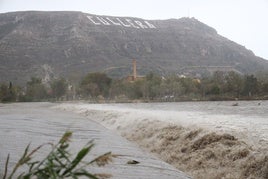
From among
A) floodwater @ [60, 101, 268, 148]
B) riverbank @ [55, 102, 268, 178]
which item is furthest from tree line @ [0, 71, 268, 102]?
riverbank @ [55, 102, 268, 178]

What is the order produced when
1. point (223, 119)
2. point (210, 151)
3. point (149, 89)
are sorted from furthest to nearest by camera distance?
1. point (149, 89)
2. point (223, 119)
3. point (210, 151)

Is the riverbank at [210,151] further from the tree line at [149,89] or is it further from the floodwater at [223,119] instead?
the tree line at [149,89]

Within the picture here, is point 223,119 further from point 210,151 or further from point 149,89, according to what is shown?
point 149,89

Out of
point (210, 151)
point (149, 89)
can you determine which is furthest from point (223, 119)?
point (149, 89)

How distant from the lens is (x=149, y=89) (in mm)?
131500

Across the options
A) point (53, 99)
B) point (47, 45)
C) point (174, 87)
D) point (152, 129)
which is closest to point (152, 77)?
point (174, 87)

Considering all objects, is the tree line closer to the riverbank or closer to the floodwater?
the floodwater

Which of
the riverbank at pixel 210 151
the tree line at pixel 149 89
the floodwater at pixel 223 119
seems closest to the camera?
the riverbank at pixel 210 151

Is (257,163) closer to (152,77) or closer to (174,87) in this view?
(174,87)

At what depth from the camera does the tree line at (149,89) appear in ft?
365

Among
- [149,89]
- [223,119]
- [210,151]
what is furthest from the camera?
[149,89]

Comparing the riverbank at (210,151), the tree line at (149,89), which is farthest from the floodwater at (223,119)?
the tree line at (149,89)

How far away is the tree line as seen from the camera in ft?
365

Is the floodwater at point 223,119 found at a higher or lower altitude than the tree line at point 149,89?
lower
